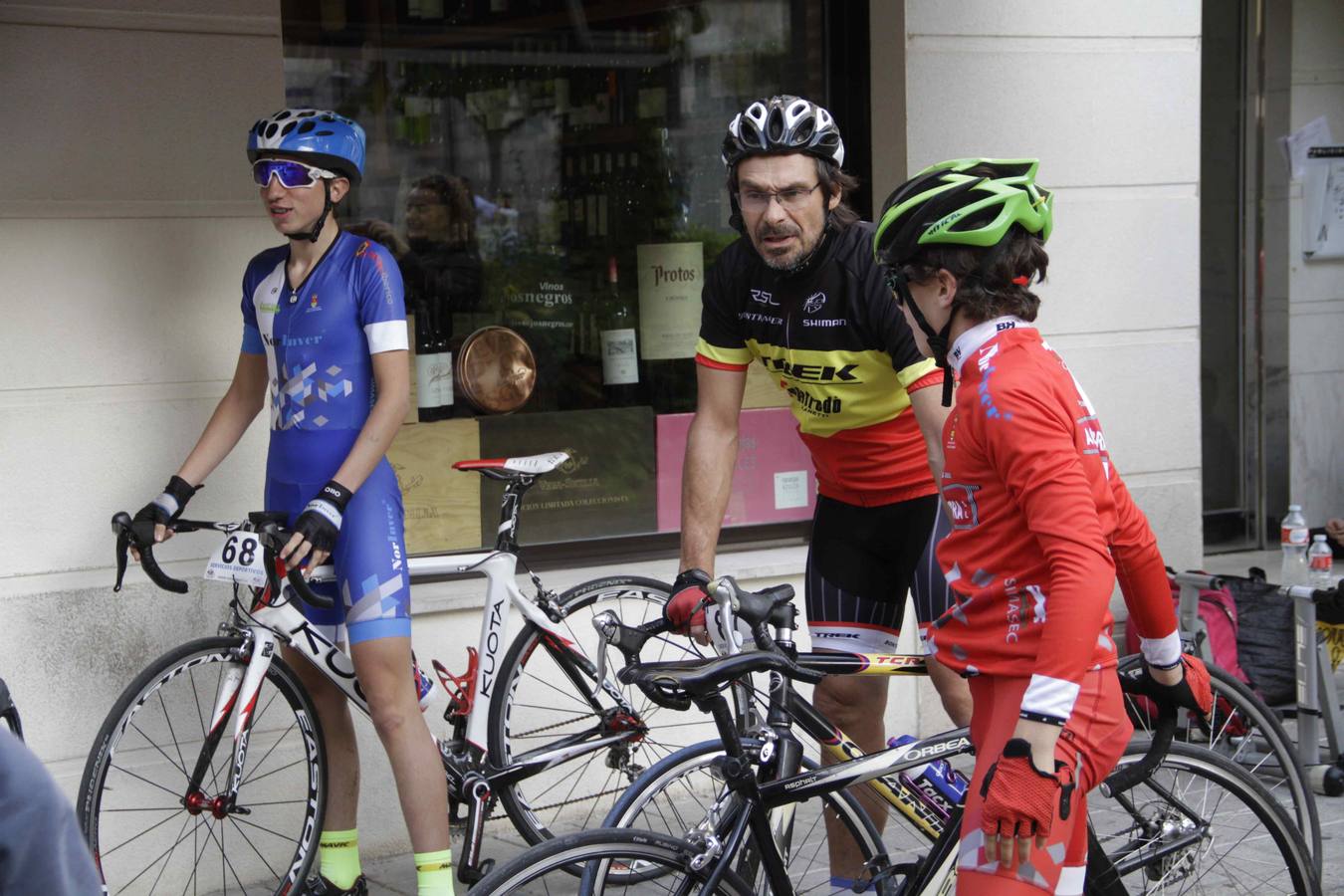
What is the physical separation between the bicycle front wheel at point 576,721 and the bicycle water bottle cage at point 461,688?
9cm

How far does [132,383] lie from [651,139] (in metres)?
2.21

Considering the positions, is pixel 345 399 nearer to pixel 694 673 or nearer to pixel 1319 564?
pixel 694 673

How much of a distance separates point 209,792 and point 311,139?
1.98 meters

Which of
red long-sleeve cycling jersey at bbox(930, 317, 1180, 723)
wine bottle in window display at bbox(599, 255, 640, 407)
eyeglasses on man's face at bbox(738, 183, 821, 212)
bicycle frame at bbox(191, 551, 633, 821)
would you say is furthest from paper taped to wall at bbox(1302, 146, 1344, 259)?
red long-sleeve cycling jersey at bbox(930, 317, 1180, 723)

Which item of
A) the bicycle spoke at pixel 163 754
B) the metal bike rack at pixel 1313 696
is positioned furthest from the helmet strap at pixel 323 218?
the metal bike rack at pixel 1313 696

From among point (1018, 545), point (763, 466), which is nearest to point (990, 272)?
point (1018, 545)

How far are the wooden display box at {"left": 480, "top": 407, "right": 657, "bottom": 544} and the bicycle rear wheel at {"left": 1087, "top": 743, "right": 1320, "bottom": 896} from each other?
107 inches

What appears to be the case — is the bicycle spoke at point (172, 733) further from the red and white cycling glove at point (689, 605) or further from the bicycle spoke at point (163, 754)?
the red and white cycling glove at point (689, 605)

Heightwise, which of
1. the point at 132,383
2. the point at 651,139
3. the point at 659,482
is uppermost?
the point at 651,139

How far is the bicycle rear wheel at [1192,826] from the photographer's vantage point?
3.33 metres

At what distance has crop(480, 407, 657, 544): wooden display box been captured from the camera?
18.8 ft

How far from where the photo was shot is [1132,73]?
635 centimetres

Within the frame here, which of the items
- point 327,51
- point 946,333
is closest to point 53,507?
point 327,51

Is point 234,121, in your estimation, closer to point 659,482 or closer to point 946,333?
point 659,482
